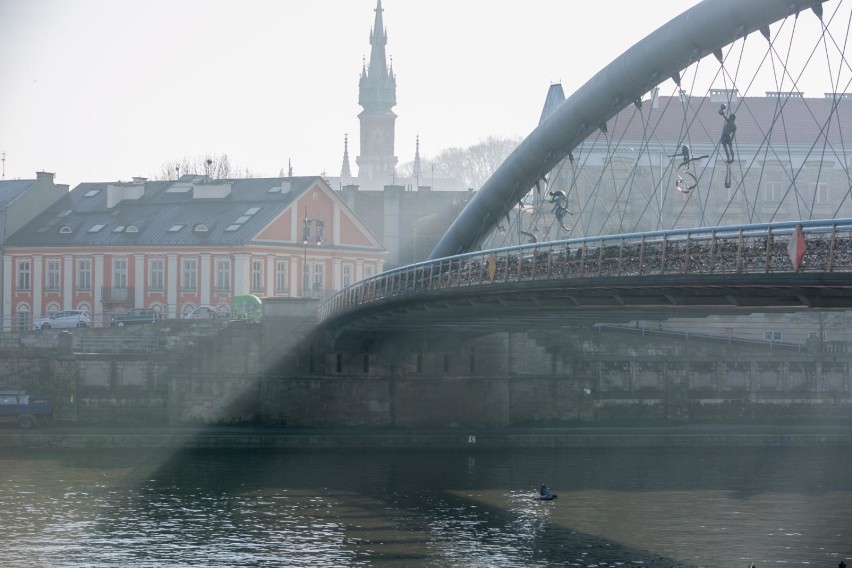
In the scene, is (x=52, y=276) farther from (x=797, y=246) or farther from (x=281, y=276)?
(x=797, y=246)

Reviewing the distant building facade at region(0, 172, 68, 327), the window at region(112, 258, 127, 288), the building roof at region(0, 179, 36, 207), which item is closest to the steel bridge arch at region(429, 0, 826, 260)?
the window at region(112, 258, 127, 288)

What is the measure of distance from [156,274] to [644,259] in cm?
4993

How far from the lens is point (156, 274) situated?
86.8 m

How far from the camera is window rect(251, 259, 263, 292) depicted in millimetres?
85438

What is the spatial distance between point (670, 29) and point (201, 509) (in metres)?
A: 20.5

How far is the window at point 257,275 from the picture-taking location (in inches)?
3364

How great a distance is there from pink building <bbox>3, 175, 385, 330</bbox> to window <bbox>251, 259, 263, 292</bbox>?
5 cm

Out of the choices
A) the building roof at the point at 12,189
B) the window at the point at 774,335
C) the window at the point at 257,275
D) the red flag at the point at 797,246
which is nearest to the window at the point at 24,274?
the building roof at the point at 12,189

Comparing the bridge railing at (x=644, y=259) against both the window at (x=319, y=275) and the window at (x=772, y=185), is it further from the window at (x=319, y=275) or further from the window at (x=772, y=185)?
the window at (x=772, y=185)

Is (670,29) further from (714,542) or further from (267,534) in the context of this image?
(267,534)

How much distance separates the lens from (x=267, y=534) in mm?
46188

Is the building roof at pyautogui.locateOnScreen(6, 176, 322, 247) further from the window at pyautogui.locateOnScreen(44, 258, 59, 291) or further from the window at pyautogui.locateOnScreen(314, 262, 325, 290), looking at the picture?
the window at pyautogui.locateOnScreen(314, 262, 325, 290)

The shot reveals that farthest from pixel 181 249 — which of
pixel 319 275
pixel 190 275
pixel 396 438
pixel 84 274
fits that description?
pixel 396 438

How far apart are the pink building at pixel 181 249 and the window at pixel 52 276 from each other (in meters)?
0.05
